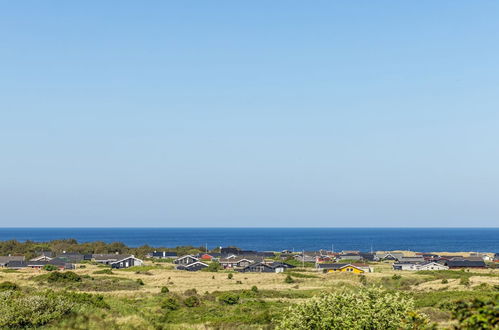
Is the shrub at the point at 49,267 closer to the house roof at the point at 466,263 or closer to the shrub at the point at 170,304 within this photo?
the shrub at the point at 170,304

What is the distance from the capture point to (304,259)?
141 metres

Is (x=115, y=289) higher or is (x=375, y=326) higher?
(x=375, y=326)

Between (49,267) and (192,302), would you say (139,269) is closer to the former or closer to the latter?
(49,267)

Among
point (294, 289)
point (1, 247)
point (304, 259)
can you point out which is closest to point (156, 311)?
point (294, 289)

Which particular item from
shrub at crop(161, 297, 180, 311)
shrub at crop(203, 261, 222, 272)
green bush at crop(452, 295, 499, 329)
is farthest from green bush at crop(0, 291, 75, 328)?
shrub at crop(203, 261, 222, 272)

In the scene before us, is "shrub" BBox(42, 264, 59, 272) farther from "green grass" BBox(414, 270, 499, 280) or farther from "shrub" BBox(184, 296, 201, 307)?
"green grass" BBox(414, 270, 499, 280)

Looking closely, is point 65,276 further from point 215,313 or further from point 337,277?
point 337,277

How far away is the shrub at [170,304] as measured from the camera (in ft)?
185

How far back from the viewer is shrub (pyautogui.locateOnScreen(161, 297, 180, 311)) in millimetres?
56434

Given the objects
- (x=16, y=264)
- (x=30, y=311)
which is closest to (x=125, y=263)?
(x=16, y=264)

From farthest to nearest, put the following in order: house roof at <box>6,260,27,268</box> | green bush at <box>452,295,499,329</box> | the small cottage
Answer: the small cottage
house roof at <box>6,260,27,268</box>
green bush at <box>452,295,499,329</box>

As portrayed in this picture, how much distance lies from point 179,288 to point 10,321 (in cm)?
4197

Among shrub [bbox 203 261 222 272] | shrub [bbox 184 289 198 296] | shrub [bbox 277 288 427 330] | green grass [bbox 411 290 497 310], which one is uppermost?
shrub [bbox 277 288 427 330]

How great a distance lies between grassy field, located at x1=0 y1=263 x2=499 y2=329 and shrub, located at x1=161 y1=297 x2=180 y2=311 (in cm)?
10
